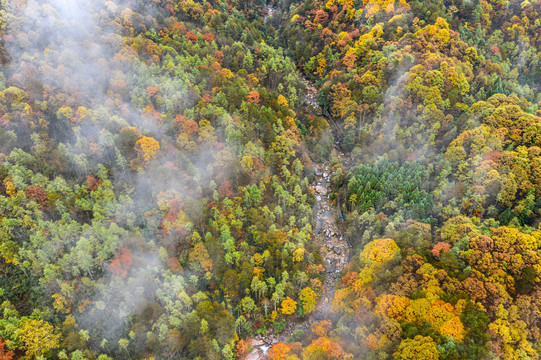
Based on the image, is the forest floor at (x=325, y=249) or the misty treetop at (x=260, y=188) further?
the forest floor at (x=325, y=249)

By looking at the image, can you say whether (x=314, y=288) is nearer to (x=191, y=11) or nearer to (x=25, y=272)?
(x=25, y=272)

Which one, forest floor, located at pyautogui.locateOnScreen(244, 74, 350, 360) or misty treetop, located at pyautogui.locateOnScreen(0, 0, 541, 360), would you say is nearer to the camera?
misty treetop, located at pyautogui.locateOnScreen(0, 0, 541, 360)

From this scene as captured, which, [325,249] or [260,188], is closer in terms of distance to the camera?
[260,188]

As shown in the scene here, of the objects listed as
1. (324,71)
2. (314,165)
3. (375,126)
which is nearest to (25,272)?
(314,165)

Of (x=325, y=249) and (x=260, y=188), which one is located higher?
(x=260, y=188)
